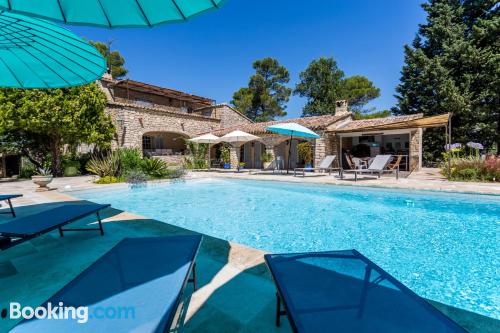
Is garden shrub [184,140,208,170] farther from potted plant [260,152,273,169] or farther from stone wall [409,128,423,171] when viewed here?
stone wall [409,128,423,171]

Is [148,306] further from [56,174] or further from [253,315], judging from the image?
[56,174]

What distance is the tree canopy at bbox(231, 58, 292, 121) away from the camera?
3512 cm

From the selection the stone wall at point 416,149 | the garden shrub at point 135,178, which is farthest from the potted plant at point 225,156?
the stone wall at point 416,149

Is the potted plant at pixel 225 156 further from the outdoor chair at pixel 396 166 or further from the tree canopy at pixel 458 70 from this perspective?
the tree canopy at pixel 458 70

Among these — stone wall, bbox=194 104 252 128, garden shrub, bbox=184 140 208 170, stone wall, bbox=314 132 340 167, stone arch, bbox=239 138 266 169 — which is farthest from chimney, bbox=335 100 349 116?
garden shrub, bbox=184 140 208 170

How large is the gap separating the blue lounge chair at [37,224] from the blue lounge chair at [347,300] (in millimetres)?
2607

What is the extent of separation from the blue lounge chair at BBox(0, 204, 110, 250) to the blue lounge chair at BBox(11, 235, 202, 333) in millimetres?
1247

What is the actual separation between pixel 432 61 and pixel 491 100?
4.87 meters

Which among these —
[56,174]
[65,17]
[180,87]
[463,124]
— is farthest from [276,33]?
[65,17]

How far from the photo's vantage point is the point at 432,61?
19312 mm

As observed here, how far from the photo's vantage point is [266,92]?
1387 inches

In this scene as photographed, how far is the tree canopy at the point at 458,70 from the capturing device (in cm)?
1750
